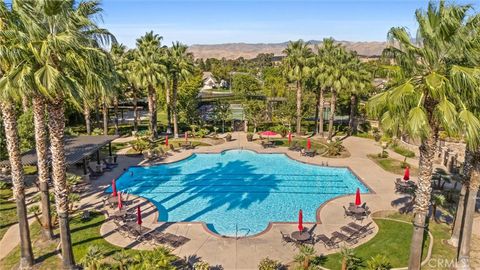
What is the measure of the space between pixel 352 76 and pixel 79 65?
30781 mm

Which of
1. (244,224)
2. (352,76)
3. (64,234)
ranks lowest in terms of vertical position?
(244,224)

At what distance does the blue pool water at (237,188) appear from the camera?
2197cm

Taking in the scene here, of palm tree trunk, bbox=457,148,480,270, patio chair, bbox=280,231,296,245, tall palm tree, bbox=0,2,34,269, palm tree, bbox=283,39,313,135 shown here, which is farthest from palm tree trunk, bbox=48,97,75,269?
palm tree, bbox=283,39,313,135

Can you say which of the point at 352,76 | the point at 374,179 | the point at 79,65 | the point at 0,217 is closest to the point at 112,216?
the point at 0,217

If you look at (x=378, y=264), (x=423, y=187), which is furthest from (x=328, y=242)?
(x=423, y=187)

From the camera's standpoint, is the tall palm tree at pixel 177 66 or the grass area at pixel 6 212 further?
Answer: the tall palm tree at pixel 177 66

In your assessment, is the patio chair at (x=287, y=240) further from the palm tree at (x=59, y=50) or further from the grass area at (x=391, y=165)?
the grass area at (x=391, y=165)

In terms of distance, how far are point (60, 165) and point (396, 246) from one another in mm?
15511

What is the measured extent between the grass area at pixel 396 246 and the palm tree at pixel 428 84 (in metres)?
4.37

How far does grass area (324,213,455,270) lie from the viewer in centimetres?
1612

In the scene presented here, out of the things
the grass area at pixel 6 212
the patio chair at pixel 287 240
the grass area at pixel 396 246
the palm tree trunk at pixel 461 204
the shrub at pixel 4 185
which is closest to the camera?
the palm tree trunk at pixel 461 204

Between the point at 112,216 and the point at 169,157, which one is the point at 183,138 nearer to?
the point at 169,157

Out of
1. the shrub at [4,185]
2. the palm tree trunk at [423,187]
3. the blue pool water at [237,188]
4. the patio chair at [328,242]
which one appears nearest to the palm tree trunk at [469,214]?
the palm tree trunk at [423,187]

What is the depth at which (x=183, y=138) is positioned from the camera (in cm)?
4156
